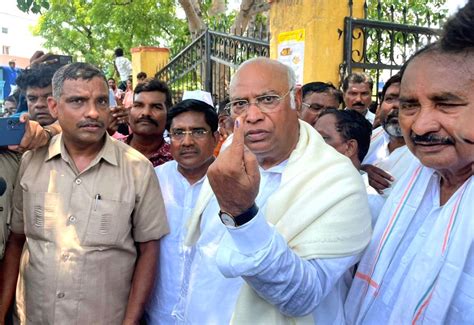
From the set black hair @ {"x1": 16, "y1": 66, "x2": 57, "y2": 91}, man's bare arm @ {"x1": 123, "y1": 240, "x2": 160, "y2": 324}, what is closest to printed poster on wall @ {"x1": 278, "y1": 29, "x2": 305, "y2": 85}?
Answer: black hair @ {"x1": 16, "y1": 66, "x2": 57, "y2": 91}

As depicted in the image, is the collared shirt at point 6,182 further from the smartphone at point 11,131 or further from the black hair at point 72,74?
the black hair at point 72,74

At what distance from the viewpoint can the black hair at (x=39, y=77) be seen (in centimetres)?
308

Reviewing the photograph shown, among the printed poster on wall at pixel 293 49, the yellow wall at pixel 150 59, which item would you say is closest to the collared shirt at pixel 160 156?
the printed poster on wall at pixel 293 49

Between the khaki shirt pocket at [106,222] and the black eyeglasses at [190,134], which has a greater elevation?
the black eyeglasses at [190,134]

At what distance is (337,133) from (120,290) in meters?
1.51

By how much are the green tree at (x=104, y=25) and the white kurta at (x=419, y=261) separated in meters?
10.3

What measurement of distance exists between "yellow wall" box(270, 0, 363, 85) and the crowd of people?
185 cm

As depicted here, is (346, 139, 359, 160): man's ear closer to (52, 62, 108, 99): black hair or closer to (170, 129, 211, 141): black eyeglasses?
(170, 129, 211, 141): black eyeglasses

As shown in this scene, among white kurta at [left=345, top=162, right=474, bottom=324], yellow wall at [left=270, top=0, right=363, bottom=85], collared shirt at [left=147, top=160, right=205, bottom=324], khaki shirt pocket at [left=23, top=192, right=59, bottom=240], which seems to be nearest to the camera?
white kurta at [left=345, top=162, right=474, bottom=324]

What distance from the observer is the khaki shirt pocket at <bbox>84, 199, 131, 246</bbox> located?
80.4 inches

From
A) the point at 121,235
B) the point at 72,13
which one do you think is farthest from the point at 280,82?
the point at 72,13

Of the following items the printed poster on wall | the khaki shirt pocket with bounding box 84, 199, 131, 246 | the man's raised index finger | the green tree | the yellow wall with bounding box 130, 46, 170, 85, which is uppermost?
the green tree

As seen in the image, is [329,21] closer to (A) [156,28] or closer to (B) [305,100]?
(B) [305,100]

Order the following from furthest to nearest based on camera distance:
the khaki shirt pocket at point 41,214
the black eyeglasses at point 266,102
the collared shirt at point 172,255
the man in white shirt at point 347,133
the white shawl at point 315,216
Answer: the man in white shirt at point 347,133, the collared shirt at point 172,255, the khaki shirt pocket at point 41,214, the black eyeglasses at point 266,102, the white shawl at point 315,216
